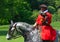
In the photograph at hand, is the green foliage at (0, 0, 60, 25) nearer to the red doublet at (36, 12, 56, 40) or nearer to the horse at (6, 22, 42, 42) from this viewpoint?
the horse at (6, 22, 42, 42)

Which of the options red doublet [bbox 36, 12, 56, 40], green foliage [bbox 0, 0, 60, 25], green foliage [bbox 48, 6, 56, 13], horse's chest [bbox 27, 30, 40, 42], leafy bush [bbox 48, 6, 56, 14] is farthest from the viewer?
green foliage [bbox 48, 6, 56, 13]

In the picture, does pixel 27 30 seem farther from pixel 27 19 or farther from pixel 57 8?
pixel 57 8

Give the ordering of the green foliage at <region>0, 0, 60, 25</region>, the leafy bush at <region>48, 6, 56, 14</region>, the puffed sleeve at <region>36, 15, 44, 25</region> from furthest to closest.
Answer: the leafy bush at <region>48, 6, 56, 14</region> < the green foliage at <region>0, 0, 60, 25</region> < the puffed sleeve at <region>36, 15, 44, 25</region>

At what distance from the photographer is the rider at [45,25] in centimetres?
1123

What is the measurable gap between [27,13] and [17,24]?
6395 cm

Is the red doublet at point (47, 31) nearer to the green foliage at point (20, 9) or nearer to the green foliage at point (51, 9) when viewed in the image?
the green foliage at point (20, 9)

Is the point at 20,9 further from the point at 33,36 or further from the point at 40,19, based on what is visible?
Answer: the point at 40,19

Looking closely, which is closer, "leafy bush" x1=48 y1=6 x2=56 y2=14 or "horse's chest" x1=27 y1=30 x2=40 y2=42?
"horse's chest" x1=27 y1=30 x2=40 y2=42

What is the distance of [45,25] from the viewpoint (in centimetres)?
1141

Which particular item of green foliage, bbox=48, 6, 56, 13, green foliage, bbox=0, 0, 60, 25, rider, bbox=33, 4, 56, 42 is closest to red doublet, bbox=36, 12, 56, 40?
rider, bbox=33, 4, 56, 42

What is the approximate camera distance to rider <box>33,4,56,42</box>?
1123cm

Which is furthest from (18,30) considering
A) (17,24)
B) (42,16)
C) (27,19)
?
(27,19)

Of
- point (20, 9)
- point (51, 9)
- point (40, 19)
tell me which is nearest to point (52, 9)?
point (51, 9)

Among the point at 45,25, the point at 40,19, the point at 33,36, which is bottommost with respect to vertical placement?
the point at 33,36
